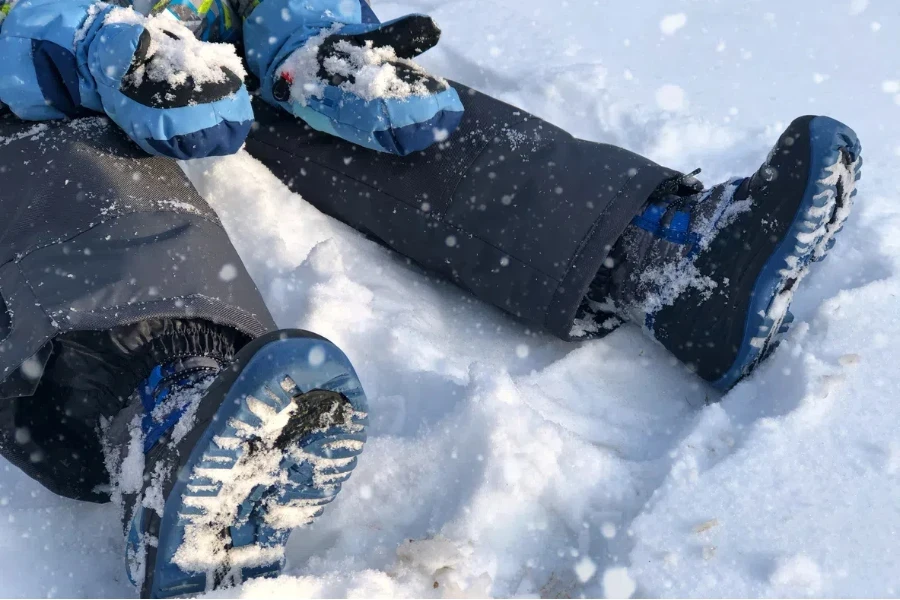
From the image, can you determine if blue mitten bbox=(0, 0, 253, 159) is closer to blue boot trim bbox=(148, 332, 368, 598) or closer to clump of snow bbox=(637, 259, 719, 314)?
blue boot trim bbox=(148, 332, 368, 598)

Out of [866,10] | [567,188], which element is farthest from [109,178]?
[866,10]

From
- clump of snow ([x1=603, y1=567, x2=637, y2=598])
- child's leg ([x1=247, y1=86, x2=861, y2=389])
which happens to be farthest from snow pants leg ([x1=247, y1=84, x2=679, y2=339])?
clump of snow ([x1=603, y1=567, x2=637, y2=598])

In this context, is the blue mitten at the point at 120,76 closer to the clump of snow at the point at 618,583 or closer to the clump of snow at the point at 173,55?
the clump of snow at the point at 173,55

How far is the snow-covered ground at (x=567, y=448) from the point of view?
105 centimetres

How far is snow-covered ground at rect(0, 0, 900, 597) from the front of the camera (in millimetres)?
1051

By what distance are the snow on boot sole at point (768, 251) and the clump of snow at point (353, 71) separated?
23.3 inches

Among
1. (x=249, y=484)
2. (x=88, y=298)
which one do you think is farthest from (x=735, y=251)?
(x=88, y=298)

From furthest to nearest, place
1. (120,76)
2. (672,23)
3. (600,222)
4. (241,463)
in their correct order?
(672,23), (600,222), (120,76), (241,463)

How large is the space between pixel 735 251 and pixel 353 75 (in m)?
0.72

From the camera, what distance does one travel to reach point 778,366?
1.32 meters

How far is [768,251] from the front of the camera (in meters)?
1.27

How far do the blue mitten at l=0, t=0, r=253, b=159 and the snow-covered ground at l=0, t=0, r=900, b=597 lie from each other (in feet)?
0.99

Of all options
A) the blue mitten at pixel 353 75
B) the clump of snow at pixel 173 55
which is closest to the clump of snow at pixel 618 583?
the blue mitten at pixel 353 75

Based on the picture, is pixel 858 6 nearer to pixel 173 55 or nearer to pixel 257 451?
pixel 173 55
